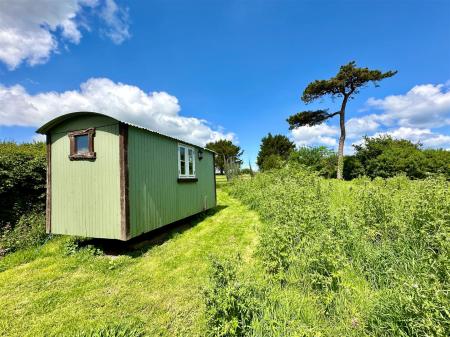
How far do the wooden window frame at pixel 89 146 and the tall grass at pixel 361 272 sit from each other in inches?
156

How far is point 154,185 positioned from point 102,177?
117cm

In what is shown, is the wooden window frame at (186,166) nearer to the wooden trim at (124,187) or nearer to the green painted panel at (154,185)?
the green painted panel at (154,185)

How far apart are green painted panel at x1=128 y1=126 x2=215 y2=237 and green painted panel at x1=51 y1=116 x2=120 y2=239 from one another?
34cm

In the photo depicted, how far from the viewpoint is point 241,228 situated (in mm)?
6121

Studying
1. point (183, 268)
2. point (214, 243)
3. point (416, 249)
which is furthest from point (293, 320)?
point (214, 243)

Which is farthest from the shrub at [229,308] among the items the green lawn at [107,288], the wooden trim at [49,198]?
the wooden trim at [49,198]

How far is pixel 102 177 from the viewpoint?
4500 mm

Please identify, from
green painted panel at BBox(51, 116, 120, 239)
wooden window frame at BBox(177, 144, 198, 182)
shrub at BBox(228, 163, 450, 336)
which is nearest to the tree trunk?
wooden window frame at BBox(177, 144, 198, 182)

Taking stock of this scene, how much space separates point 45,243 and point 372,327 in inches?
242

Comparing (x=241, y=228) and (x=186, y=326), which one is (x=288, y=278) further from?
(x=241, y=228)

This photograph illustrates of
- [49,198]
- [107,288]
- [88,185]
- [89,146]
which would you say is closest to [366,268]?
[107,288]

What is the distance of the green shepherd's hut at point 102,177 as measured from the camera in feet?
14.4

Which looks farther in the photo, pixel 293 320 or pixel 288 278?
pixel 288 278

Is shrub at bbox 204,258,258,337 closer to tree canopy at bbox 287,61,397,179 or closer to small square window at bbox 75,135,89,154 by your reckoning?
small square window at bbox 75,135,89,154
